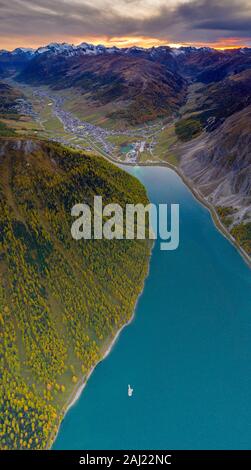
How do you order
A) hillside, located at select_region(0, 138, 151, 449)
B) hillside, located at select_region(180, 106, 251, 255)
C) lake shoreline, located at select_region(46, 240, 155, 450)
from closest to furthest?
lake shoreline, located at select_region(46, 240, 155, 450) → hillside, located at select_region(0, 138, 151, 449) → hillside, located at select_region(180, 106, 251, 255)

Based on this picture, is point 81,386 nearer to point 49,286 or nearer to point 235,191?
point 49,286

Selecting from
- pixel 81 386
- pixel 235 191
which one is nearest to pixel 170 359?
pixel 81 386

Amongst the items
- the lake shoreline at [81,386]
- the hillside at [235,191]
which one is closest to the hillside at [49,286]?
the lake shoreline at [81,386]

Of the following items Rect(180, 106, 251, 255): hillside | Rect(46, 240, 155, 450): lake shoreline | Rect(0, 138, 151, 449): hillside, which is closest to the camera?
Rect(46, 240, 155, 450): lake shoreline

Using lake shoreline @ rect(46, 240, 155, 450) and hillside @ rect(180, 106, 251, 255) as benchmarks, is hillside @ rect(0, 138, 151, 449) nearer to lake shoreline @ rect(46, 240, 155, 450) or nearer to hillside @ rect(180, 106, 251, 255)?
lake shoreline @ rect(46, 240, 155, 450)

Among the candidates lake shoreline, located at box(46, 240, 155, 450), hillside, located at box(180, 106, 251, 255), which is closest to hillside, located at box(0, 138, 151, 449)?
lake shoreline, located at box(46, 240, 155, 450)

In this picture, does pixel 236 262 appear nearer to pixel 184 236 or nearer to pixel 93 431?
pixel 184 236

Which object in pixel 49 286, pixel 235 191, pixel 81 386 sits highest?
pixel 235 191

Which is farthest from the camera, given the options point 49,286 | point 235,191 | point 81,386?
point 235,191
